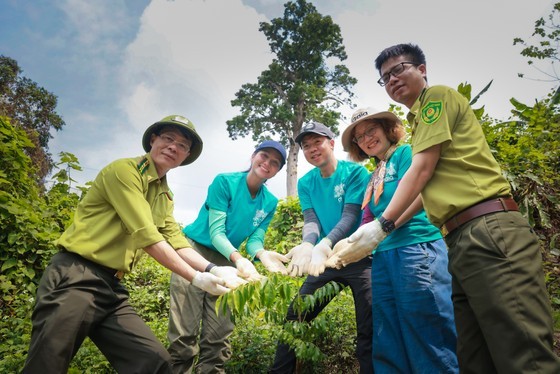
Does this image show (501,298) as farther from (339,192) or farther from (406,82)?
(339,192)

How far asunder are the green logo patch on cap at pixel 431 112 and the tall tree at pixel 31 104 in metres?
20.3

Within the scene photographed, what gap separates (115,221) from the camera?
8.52 feet

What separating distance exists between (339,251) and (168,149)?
1.67 meters

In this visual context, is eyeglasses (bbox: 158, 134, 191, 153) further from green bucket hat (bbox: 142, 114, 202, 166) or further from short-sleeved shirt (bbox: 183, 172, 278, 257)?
short-sleeved shirt (bbox: 183, 172, 278, 257)

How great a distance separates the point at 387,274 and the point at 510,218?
1.10 meters

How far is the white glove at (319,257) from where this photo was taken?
9.20 feet

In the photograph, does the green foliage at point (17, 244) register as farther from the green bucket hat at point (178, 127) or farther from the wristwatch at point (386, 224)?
the wristwatch at point (386, 224)

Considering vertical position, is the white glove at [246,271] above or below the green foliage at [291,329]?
above

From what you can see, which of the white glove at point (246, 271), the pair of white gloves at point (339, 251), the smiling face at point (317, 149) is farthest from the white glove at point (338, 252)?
the smiling face at point (317, 149)

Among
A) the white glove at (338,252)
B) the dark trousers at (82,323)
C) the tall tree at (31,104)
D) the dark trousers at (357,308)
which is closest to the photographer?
the dark trousers at (82,323)

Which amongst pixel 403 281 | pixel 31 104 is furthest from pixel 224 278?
pixel 31 104

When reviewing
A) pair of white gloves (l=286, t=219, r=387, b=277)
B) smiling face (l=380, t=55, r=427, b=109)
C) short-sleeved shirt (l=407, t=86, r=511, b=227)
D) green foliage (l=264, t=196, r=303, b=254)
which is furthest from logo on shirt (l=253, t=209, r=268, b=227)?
green foliage (l=264, t=196, r=303, b=254)

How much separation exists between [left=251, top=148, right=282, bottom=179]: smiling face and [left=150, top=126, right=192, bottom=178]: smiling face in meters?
0.79

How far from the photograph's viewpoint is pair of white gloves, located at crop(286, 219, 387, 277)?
2361 millimetres
